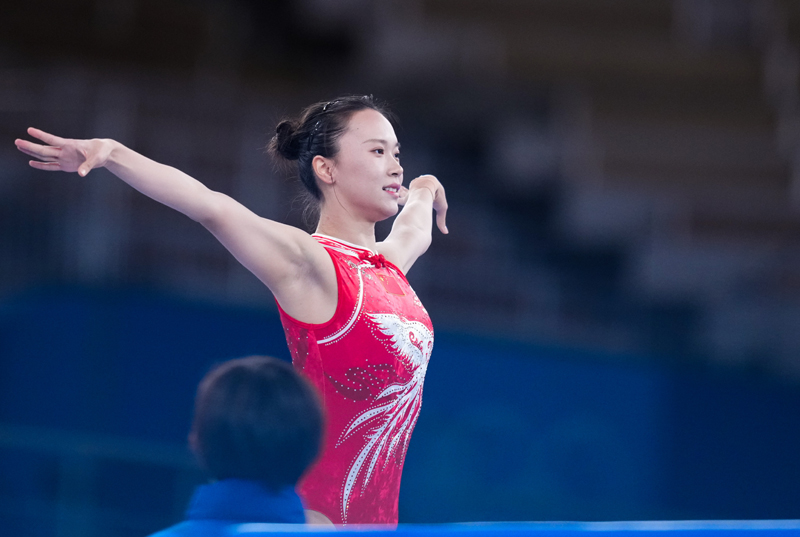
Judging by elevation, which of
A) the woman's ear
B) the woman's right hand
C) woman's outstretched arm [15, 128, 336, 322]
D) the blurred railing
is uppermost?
the woman's ear

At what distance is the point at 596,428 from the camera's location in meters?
5.47

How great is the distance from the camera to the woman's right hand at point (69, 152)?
5.79ft

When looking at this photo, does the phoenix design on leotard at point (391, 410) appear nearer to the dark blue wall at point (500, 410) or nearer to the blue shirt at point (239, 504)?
the blue shirt at point (239, 504)

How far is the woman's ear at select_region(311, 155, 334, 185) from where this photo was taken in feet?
7.64

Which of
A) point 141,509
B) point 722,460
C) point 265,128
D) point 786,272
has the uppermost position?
point 265,128

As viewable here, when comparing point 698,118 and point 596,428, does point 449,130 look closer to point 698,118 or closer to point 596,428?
point 698,118

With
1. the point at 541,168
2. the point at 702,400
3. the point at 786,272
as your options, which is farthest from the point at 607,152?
the point at 702,400

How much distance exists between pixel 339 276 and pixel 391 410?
1.19ft

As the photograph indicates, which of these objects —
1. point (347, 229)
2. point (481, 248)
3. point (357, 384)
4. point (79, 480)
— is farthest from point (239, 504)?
point (481, 248)

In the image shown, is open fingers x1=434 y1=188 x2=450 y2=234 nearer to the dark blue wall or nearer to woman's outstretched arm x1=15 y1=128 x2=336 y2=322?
woman's outstretched arm x1=15 y1=128 x2=336 y2=322

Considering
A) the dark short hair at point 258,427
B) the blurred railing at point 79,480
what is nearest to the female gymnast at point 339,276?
the dark short hair at point 258,427

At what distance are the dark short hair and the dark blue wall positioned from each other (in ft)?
10.3

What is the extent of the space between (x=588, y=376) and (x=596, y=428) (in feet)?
1.08

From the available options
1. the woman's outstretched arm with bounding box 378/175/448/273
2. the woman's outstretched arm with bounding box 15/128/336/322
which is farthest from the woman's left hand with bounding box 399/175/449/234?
the woman's outstretched arm with bounding box 15/128/336/322
